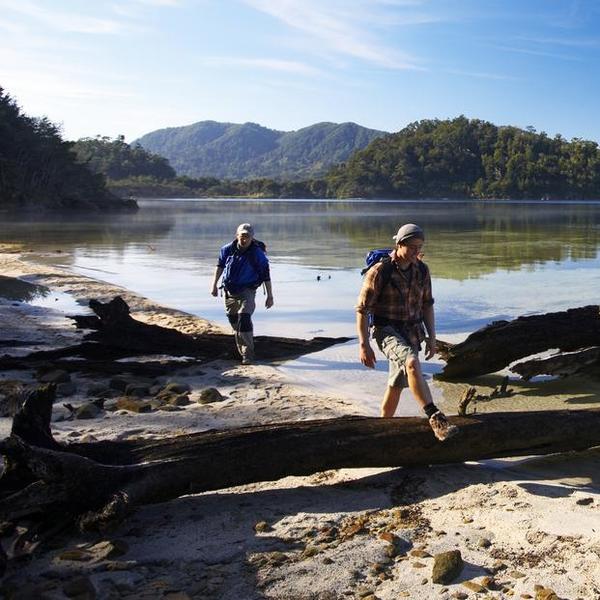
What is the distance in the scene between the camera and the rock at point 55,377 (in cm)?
727

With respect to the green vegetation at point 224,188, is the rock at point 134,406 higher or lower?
lower

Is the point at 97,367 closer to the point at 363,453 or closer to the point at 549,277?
the point at 363,453

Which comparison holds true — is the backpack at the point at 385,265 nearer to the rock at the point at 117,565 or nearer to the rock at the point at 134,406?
the rock at the point at 134,406

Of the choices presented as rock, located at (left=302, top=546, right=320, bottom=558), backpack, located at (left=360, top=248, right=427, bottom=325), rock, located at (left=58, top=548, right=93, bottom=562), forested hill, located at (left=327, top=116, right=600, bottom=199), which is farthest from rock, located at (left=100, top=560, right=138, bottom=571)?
forested hill, located at (left=327, top=116, right=600, bottom=199)

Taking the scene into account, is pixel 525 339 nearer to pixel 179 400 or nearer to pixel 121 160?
pixel 179 400

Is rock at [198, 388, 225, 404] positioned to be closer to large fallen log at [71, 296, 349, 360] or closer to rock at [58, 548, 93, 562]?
large fallen log at [71, 296, 349, 360]

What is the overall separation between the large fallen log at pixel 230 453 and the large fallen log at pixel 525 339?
244 cm

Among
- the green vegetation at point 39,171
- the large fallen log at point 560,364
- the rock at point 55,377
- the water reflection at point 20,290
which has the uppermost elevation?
the green vegetation at point 39,171

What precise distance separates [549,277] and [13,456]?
1690 cm

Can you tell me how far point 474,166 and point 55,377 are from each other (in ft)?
567

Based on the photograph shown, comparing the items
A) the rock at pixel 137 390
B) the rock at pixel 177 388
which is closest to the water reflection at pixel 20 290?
the rock at pixel 137 390

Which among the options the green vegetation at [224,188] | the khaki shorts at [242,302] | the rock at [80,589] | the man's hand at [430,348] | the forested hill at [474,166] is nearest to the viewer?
the rock at [80,589]

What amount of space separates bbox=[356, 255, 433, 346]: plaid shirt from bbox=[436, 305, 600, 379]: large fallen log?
2.42 meters

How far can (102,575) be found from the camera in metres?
3.51
